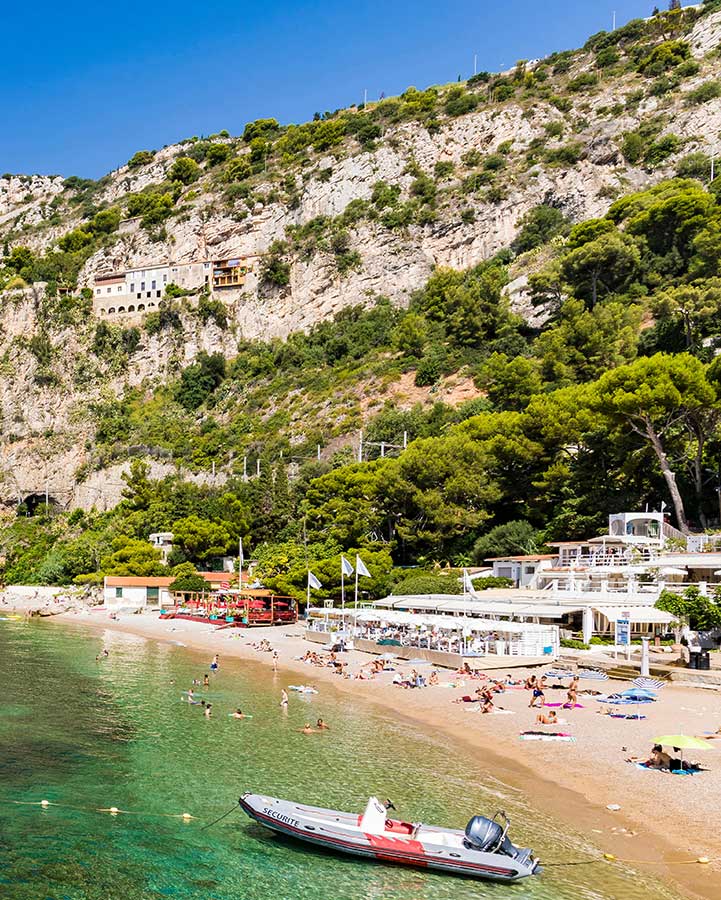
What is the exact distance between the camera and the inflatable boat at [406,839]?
14391 mm

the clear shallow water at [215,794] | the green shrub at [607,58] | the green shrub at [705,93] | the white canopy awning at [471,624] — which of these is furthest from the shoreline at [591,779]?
the green shrub at [607,58]

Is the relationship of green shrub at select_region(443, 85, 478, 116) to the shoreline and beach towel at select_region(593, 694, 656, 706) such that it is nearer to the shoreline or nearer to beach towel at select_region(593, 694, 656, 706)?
the shoreline

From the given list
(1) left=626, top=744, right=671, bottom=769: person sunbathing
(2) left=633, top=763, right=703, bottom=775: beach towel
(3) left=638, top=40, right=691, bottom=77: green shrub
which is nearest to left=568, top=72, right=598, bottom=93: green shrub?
(3) left=638, top=40, right=691, bottom=77: green shrub

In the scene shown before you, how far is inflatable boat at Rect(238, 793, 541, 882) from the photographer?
1439cm

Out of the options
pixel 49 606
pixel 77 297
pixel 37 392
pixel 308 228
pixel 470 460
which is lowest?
pixel 49 606

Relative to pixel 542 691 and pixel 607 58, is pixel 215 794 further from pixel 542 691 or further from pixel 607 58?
pixel 607 58

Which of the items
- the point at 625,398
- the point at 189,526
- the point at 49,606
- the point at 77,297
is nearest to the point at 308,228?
the point at 77,297

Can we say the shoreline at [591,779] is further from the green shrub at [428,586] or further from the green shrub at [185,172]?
the green shrub at [185,172]

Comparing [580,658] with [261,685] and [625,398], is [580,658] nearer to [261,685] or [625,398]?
[261,685]

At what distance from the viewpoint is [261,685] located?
3381 cm

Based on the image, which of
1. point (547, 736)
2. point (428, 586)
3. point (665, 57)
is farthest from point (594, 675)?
point (665, 57)

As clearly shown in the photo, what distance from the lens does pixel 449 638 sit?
38.1m

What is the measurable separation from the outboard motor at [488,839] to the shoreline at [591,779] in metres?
2.10

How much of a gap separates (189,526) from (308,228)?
200 feet
